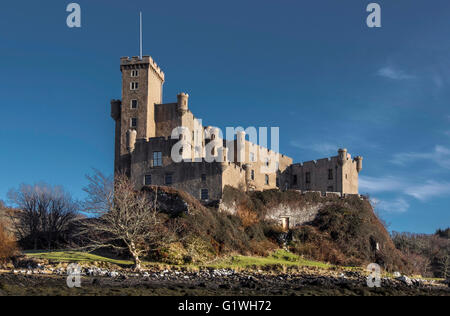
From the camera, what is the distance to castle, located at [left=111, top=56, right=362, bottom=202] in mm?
46906

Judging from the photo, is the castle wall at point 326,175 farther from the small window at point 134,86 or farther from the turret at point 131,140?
the small window at point 134,86

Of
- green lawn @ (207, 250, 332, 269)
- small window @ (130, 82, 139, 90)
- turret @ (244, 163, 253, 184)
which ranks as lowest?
green lawn @ (207, 250, 332, 269)

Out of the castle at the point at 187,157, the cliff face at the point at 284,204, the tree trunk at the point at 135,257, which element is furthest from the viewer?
the cliff face at the point at 284,204

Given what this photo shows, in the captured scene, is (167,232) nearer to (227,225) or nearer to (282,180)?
(227,225)

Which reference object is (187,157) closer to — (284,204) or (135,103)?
(135,103)

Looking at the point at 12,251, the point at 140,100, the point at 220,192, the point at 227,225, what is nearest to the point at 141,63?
the point at 140,100

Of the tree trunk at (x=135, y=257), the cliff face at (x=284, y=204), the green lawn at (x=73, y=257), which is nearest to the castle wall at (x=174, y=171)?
the cliff face at (x=284, y=204)

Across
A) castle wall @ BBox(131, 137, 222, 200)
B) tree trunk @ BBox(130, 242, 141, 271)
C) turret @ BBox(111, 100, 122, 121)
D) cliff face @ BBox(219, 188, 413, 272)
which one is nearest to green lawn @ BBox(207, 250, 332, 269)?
cliff face @ BBox(219, 188, 413, 272)

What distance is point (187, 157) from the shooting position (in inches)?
1978

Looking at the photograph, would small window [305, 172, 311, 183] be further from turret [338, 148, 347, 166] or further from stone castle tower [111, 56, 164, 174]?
stone castle tower [111, 56, 164, 174]

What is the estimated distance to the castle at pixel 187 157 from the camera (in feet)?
154

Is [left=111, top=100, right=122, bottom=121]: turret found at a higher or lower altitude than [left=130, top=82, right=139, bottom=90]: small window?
lower

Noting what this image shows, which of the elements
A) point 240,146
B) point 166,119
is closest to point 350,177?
point 240,146
